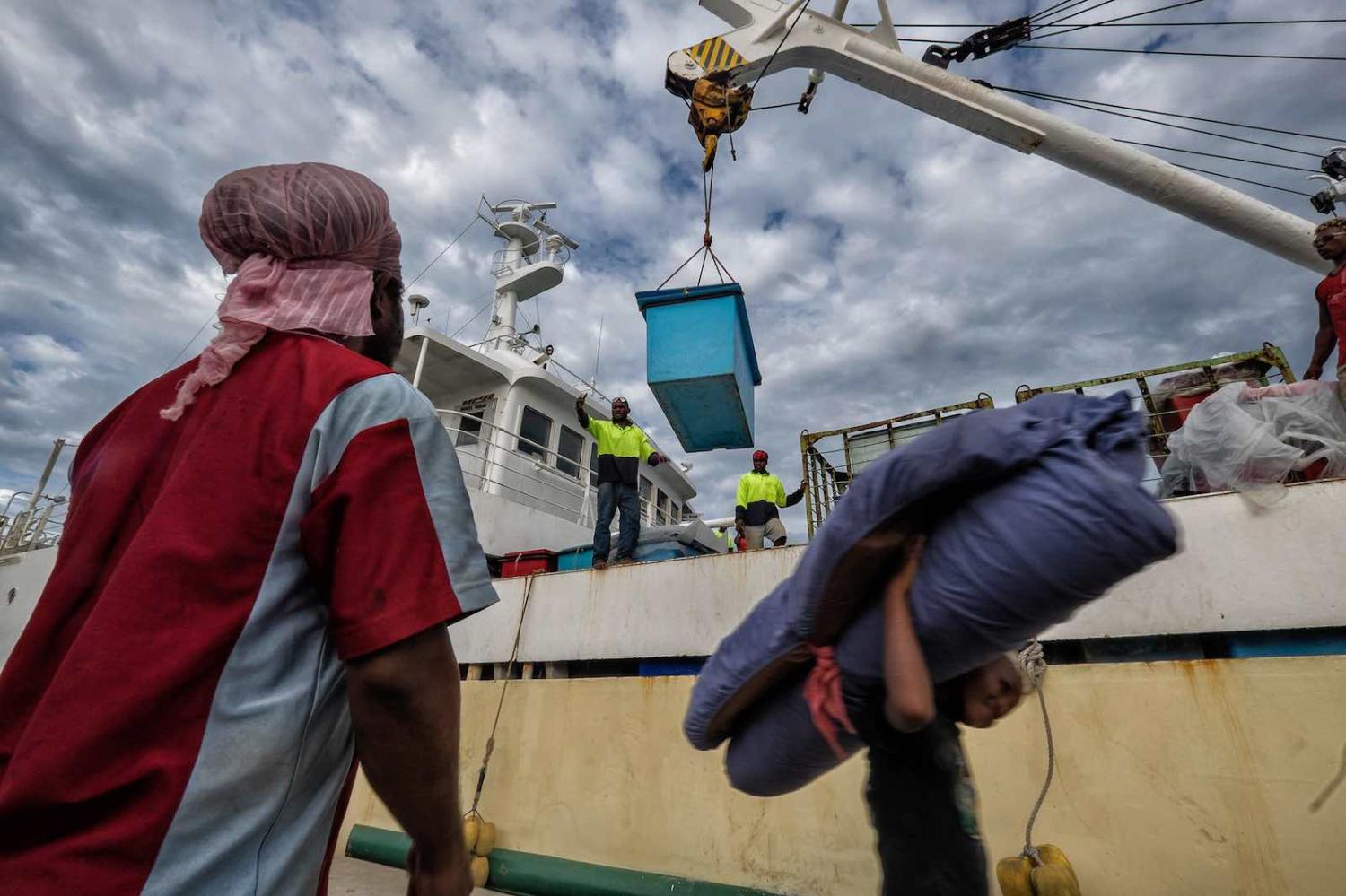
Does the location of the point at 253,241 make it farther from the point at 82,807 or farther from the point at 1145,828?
the point at 1145,828

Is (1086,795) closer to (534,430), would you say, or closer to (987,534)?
(987,534)

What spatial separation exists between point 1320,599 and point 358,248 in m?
4.11

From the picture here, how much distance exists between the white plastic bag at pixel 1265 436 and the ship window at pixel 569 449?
721 cm

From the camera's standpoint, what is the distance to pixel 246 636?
0.76 m

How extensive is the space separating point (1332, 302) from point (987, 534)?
3.84 meters

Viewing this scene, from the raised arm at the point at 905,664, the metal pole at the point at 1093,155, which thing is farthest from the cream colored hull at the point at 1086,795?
the metal pole at the point at 1093,155

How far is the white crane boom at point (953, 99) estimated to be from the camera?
4828 millimetres

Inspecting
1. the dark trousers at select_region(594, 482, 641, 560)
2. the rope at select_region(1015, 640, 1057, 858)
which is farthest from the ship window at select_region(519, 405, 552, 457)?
the rope at select_region(1015, 640, 1057, 858)

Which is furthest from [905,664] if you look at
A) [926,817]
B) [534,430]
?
[534,430]

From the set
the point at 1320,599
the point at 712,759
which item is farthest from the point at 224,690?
the point at 1320,599

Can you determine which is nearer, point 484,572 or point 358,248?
point 484,572

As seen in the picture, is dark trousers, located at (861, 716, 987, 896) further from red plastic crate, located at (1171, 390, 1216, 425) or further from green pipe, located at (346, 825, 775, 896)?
red plastic crate, located at (1171, 390, 1216, 425)

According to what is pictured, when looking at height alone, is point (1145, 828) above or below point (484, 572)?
below

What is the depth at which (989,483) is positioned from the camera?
4.13 feet
